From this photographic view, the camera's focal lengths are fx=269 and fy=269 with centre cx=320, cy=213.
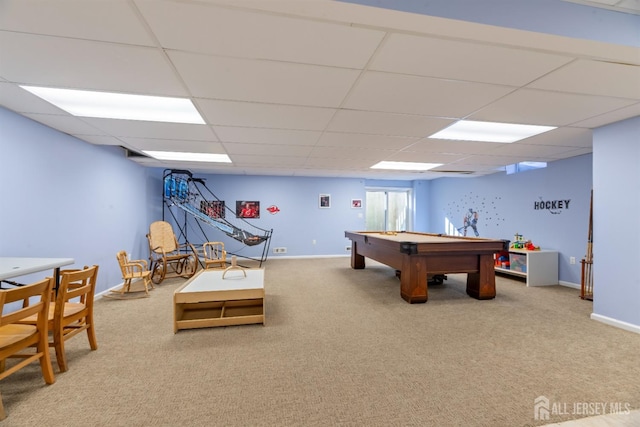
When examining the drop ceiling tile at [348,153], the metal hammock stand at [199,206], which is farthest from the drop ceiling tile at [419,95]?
the metal hammock stand at [199,206]

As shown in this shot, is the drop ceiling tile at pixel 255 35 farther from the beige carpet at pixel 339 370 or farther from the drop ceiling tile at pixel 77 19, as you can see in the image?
the beige carpet at pixel 339 370

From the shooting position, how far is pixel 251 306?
335 cm

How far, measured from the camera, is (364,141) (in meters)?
3.90

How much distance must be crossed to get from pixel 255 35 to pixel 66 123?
2963mm

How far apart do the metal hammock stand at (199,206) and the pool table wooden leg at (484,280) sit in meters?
4.63

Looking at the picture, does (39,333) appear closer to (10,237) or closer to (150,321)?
(150,321)

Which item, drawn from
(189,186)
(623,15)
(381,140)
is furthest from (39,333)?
(189,186)

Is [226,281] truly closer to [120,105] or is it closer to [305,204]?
[120,105]

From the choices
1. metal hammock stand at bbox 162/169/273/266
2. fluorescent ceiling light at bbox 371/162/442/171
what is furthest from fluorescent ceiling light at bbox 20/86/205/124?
fluorescent ceiling light at bbox 371/162/442/171

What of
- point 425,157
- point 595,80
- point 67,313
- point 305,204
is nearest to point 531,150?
point 425,157

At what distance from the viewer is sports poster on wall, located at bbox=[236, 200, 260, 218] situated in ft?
24.8

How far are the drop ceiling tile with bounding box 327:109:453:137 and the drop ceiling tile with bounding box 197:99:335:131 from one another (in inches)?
6.8

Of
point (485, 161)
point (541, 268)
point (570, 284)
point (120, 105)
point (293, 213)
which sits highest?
point (120, 105)

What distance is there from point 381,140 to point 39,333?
393cm
